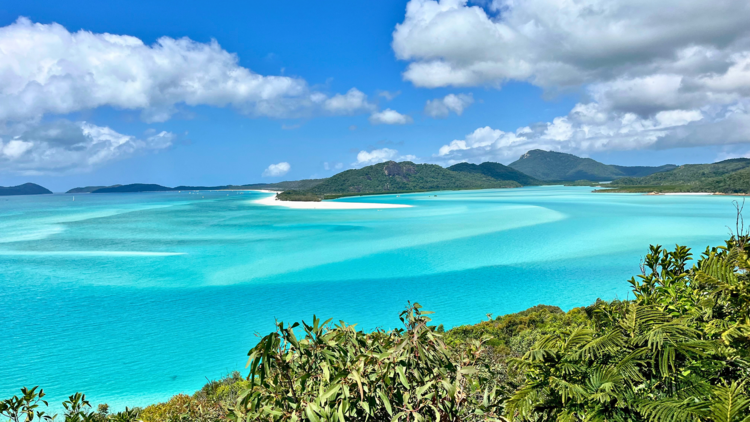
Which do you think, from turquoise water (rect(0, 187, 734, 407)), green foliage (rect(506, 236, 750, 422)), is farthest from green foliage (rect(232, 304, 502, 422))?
turquoise water (rect(0, 187, 734, 407))

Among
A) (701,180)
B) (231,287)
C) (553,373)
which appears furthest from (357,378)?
(701,180)

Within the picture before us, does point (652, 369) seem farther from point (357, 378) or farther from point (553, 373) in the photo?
point (357, 378)

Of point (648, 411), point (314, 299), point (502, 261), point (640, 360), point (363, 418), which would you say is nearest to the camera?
point (648, 411)

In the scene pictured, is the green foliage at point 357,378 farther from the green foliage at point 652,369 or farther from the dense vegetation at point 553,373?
the green foliage at point 652,369

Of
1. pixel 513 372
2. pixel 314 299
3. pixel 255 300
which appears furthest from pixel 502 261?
pixel 513 372

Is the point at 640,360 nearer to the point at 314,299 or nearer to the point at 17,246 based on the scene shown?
the point at 314,299

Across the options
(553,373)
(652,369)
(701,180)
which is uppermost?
(701,180)

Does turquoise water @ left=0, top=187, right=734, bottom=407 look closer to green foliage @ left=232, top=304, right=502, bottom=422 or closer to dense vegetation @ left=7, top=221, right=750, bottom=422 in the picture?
green foliage @ left=232, top=304, right=502, bottom=422

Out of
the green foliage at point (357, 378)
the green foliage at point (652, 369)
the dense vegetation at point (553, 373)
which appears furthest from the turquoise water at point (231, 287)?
the green foliage at point (652, 369)
